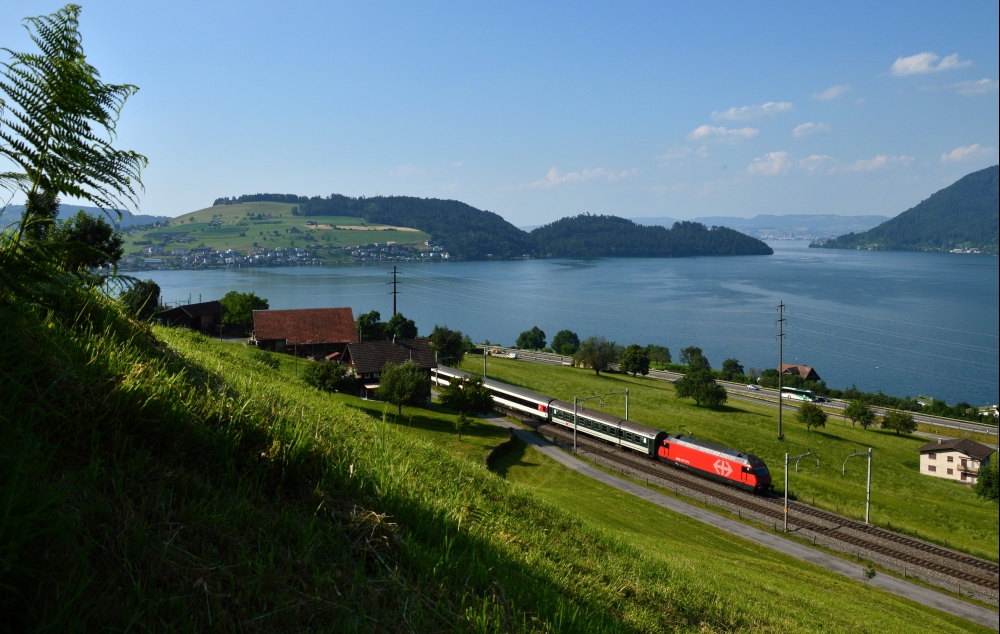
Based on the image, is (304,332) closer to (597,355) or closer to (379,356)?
(379,356)

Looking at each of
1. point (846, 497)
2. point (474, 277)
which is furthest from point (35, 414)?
point (474, 277)

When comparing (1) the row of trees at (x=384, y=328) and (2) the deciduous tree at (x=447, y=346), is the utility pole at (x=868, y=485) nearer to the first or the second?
(2) the deciduous tree at (x=447, y=346)

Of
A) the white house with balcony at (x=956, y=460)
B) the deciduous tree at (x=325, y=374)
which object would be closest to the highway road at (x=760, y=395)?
the white house with balcony at (x=956, y=460)

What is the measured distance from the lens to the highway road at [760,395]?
55.0 meters

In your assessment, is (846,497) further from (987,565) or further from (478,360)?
(478,360)

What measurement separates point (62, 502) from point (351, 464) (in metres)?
1.95

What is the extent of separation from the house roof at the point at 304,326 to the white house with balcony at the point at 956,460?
140ft

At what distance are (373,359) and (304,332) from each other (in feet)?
30.8

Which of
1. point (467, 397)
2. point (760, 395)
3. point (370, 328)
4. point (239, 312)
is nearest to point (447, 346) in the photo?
point (370, 328)

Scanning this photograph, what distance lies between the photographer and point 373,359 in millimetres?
42625

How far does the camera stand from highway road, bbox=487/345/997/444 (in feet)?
181

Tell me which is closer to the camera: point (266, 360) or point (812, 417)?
point (266, 360)

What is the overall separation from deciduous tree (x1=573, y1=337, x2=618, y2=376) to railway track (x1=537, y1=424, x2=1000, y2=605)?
110 ft

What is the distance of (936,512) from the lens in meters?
31.1
